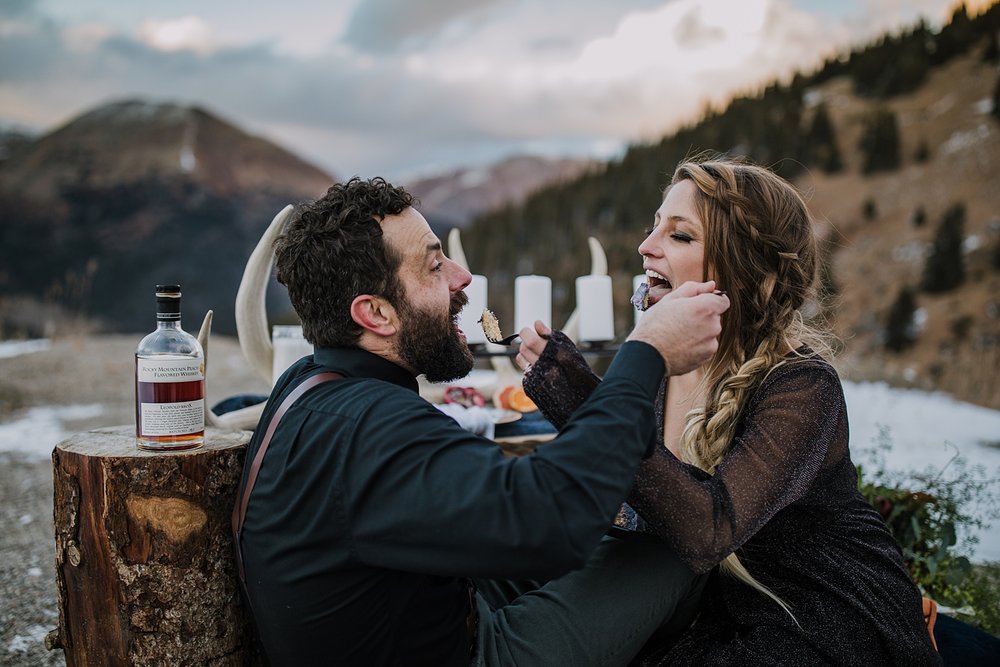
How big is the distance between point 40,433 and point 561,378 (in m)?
7.48

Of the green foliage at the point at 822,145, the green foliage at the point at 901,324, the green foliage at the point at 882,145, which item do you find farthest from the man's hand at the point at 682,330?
the green foliage at the point at 822,145

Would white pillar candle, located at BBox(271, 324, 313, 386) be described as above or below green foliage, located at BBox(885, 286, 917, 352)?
above

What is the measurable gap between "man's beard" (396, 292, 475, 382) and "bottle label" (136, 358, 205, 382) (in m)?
0.59

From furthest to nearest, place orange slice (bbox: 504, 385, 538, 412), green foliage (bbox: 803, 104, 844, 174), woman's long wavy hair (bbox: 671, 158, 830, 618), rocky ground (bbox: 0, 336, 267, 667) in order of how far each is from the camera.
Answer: green foliage (bbox: 803, 104, 844, 174) → orange slice (bbox: 504, 385, 538, 412) → rocky ground (bbox: 0, 336, 267, 667) → woman's long wavy hair (bbox: 671, 158, 830, 618)

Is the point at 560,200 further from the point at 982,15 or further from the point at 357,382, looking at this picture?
the point at 357,382

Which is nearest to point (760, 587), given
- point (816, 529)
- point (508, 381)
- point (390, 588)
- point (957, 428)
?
point (816, 529)

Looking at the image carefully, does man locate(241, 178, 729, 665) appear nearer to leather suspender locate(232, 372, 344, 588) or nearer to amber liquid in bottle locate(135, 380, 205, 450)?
leather suspender locate(232, 372, 344, 588)

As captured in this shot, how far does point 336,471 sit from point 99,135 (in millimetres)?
62464

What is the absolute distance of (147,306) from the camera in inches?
Answer: 1590

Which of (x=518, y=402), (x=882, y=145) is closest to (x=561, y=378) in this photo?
(x=518, y=402)

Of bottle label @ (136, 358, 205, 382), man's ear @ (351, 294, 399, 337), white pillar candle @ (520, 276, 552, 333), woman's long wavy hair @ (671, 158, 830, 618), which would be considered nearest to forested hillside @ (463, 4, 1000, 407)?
white pillar candle @ (520, 276, 552, 333)

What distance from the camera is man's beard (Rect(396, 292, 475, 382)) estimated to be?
168 cm

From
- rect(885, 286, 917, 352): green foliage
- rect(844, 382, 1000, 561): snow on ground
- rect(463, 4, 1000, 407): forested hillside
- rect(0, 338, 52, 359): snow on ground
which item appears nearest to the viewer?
rect(844, 382, 1000, 561): snow on ground

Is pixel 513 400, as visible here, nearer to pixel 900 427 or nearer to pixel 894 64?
pixel 900 427
